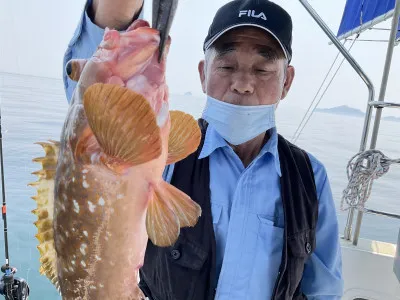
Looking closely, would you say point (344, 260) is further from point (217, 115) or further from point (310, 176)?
point (217, 115)

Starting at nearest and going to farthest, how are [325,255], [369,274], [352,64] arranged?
[325,255] < [352,64] < [369,274]

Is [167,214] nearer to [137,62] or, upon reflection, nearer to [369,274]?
[137,62]

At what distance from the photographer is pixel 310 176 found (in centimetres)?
173

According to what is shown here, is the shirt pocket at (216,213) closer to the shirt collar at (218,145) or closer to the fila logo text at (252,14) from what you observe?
the shirt collar at (218,145)

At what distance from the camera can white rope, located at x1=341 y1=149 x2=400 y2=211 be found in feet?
9.41

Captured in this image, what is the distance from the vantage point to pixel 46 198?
101 centimetres

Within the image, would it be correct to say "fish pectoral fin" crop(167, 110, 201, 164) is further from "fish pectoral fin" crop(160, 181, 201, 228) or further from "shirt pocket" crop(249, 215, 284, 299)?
"shirt pocket" crop(249, 215, 284, 299)

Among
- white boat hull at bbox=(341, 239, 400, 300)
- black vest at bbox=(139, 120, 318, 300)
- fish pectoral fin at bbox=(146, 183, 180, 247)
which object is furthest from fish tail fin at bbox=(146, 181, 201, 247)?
white boat hull at bbox=(341, 239, 400, 300)

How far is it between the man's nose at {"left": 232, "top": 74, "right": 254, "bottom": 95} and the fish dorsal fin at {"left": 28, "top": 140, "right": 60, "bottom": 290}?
866mm

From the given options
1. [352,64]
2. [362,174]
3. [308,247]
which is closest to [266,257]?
[308,247]

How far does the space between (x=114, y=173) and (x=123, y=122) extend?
17 centimetres

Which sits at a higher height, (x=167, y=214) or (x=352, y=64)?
(x=352, y=64)

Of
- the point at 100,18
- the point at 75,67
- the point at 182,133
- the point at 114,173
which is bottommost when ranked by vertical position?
the point at 114,173

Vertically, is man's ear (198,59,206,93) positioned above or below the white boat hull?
above
